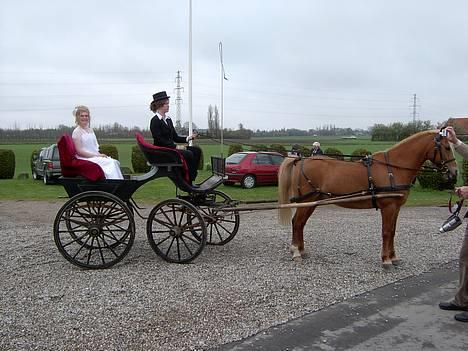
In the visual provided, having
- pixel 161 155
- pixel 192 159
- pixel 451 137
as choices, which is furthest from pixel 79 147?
pixel 451 137

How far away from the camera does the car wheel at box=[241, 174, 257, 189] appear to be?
17.5 meters

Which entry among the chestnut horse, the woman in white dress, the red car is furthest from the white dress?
the red car

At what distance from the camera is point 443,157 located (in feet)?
20.2

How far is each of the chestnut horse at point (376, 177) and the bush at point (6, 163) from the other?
59.8 feet

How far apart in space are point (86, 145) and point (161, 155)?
109 centimetres

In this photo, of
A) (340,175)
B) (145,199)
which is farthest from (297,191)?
(145,199)

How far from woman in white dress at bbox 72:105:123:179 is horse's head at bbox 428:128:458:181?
4448 mm

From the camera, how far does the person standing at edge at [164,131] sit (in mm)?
6566

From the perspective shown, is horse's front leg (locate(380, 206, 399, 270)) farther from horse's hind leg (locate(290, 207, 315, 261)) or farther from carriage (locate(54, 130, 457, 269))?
horse's hind leg (locate(290, 207, 315, 261))

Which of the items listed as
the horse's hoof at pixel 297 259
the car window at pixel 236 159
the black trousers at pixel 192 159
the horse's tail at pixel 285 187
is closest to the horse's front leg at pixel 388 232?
the horse's hoof at pixel 297 259

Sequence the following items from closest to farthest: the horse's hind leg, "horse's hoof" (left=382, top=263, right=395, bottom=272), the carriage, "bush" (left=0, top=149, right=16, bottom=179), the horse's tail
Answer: the carriage, "horse's hoof" (left=382, top=263, right=395, bottom=272), the horse's hind leg, the horse's tail, "bush" (left=0, top=149, right=16, bottom=179)

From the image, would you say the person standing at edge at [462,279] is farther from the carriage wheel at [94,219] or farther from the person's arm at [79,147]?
the person's arm at [79,147]

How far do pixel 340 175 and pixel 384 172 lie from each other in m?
0.61

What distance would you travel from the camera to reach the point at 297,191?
6.82m
